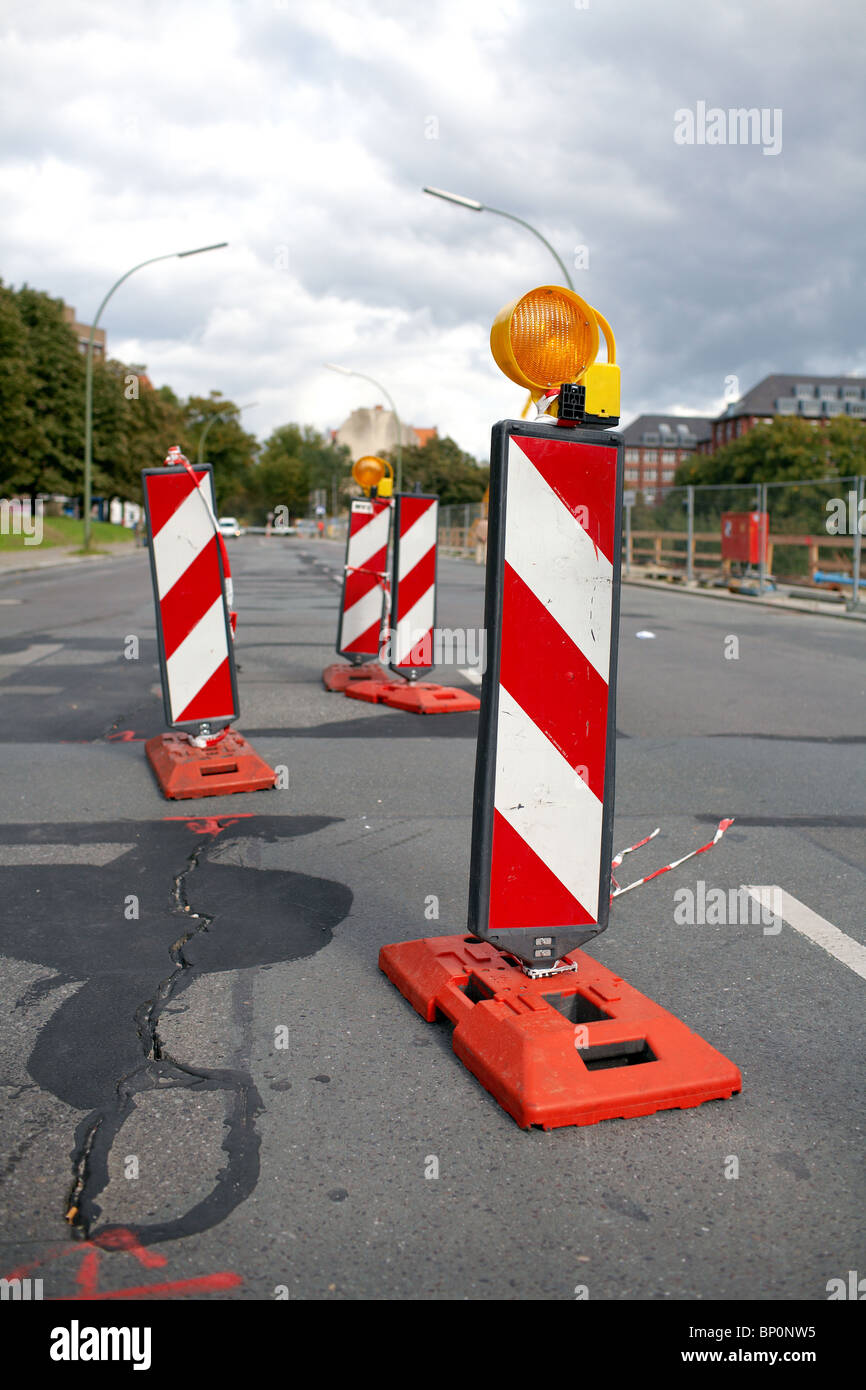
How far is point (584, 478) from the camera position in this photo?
126 inches

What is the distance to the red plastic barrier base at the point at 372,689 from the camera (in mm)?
9938

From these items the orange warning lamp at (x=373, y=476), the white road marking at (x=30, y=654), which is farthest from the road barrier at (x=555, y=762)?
the white road marking at (x=30, y=654)

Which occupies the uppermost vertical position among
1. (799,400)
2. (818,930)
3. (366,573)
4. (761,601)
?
(799,400)

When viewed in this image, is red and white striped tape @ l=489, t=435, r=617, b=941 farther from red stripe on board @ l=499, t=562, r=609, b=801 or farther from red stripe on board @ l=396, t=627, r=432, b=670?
red stripe on board @ l=396, t=627, r=432, b=670

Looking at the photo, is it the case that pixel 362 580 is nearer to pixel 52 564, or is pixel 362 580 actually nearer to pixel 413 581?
pixel 413 581

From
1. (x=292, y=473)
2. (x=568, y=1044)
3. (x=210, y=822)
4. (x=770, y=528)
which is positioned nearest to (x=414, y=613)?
(x=210, y=822)

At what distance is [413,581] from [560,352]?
646cm

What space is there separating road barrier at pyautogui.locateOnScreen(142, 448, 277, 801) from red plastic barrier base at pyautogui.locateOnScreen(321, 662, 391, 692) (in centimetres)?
362

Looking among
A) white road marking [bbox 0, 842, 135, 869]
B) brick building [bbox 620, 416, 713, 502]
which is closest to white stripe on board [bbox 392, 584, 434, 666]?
white road marking [bbox 0, 842, 135, 869]

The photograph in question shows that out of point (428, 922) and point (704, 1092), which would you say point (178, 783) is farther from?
point (704, 1092)

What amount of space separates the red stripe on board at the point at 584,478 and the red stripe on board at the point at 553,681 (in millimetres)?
254

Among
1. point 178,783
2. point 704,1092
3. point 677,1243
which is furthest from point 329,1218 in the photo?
point 178,783

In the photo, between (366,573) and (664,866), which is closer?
(664,866)

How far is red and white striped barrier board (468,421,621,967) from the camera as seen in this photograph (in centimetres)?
314
